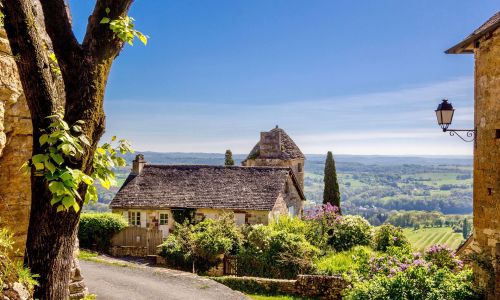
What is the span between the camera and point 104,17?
5.03m

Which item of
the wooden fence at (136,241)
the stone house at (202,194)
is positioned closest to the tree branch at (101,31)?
the wooden fence at (136,241)

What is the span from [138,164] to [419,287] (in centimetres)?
2655

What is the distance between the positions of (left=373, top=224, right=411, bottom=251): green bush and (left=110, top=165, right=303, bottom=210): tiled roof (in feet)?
27.0

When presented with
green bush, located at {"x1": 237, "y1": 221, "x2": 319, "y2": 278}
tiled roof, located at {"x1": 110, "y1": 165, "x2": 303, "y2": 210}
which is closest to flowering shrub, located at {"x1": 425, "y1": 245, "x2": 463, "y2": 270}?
green bush, located at {"x1": 237, "y1": 221, "x2": 319, "y2": 278}

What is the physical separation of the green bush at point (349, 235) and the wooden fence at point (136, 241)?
32.5ft

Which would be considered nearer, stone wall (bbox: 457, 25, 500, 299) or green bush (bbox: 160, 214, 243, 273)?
stone wall (bbox: 457, 25, 500, 299)

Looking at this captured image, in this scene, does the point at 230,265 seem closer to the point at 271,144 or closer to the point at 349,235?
the point at 349,235

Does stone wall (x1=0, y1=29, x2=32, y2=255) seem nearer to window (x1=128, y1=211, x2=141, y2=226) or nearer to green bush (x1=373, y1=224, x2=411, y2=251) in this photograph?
green bush (x1=373, y1=224, x2=411, y2=251)

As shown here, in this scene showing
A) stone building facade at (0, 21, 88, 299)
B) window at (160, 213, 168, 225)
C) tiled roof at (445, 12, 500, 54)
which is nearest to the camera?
stone building facade at (0, 21, 88, 299)

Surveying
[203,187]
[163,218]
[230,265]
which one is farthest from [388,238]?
[163,218]

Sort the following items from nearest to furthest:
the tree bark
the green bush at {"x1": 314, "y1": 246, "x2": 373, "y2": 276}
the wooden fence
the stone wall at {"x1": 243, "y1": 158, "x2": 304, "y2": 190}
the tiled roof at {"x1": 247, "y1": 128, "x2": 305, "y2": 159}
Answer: the tree bark
the green bush at {"x1": 314, "y1": 246, "x2": 373, "y2": 276}
the wooden fence
the stone wall at {"x1": 243, "y1": 158, "x2": 304, "y2": 190}
the tiled roof at {"x1": 247, "y1": 128, "x2": 305, "y2": 159}

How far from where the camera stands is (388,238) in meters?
21.3

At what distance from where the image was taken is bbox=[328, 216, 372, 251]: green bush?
22.1 meters

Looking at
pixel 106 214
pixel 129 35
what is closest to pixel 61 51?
pixel 129 35
